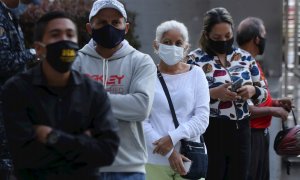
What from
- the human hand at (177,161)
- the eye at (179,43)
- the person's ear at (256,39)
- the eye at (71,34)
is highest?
the eye at (71,34)

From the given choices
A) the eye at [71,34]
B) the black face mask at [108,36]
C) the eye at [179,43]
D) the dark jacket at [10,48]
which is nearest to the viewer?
the eye at [71,34]

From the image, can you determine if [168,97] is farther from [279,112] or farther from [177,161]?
[279,112]

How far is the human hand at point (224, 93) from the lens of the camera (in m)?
5.80

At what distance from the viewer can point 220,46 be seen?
6012mm

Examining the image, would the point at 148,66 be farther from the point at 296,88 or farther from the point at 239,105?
the point at 296,88

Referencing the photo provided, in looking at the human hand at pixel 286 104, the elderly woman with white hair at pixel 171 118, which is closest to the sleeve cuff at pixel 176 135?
the elderly woman with white hair at pixel 171 118

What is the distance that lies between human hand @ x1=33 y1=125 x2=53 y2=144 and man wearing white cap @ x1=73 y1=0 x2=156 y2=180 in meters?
0.99

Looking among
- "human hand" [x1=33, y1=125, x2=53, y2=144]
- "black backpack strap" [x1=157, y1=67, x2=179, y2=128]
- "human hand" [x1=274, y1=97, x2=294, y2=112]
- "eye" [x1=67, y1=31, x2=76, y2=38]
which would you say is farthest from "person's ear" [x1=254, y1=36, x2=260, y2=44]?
"human hand" [x1=33, y1=125, x2=53, y2=144]

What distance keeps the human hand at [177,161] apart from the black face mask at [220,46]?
4.14 feet

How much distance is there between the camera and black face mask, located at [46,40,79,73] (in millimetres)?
3395

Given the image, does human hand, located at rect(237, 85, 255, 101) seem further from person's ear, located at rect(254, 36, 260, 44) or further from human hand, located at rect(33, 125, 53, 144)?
human hand, located at rect(33, 125, 53, 144)

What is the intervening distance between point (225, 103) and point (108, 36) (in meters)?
1.81

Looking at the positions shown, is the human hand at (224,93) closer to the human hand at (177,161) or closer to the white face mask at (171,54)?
the white face mask at (171,54)

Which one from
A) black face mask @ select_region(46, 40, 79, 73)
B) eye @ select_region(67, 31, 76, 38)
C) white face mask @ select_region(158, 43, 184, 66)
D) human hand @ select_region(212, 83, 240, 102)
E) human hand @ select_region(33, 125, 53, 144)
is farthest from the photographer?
human hand @ select_region(212, 83, 240, 102)
